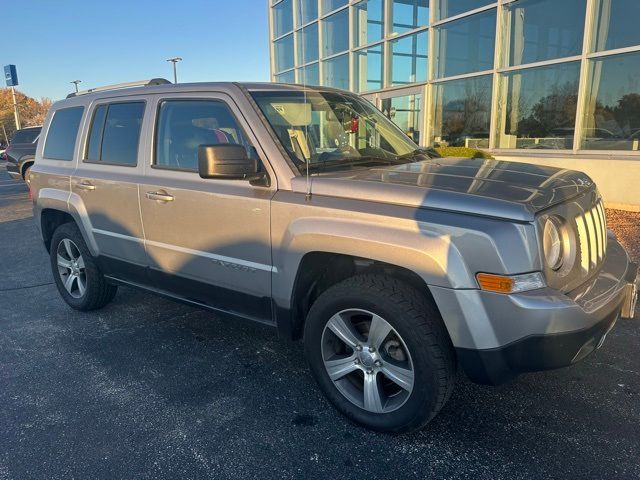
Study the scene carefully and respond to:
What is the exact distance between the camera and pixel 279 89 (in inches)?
137

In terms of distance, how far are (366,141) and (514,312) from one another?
6.21ft

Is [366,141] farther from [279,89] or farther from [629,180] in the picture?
[629,180]

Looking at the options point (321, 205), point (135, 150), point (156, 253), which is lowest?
point (156, 253)

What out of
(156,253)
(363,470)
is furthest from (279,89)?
(363,470)

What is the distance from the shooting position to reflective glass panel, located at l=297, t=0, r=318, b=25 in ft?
53.2

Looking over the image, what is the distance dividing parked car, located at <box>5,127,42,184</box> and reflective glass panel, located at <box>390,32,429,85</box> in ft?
35.9

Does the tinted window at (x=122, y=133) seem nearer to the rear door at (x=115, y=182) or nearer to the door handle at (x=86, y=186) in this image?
the rear door at (x=115, y=182)

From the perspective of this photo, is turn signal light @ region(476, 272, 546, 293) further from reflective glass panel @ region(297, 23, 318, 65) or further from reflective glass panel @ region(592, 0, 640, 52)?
reflective glass panel @ region(297, 23, 318, 65)

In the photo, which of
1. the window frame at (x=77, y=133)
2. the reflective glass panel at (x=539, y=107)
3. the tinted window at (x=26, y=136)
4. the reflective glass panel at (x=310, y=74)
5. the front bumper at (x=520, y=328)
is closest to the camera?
the front bumper at (x=520, y=328)

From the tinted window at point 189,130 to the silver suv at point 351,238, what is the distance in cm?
1

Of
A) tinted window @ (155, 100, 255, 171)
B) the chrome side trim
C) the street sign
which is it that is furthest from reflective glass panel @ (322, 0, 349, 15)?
→ the street sign

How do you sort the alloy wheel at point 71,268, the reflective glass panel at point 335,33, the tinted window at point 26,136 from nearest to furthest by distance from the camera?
the alloy wheel at point 71,268, the reflective glass panel at point 335,33, the tinted window at point 26,136

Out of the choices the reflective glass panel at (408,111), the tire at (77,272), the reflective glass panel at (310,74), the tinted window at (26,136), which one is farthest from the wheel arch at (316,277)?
the tinted window at (26,136)

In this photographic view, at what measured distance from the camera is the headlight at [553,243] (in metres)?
2.28
